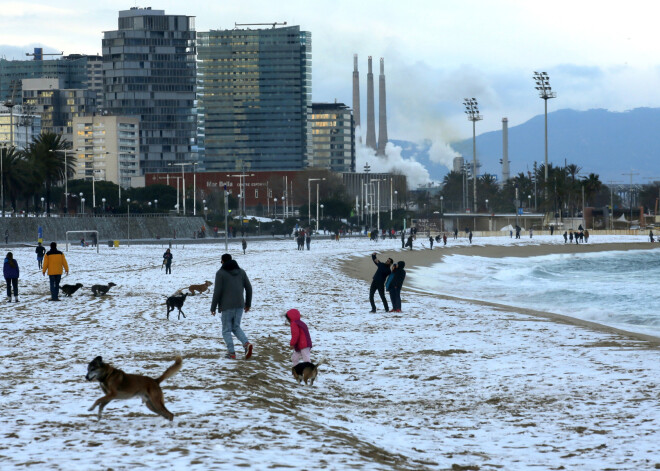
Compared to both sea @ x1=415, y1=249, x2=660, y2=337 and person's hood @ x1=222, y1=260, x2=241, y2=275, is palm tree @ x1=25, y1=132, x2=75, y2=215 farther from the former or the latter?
person's hood @ x1=222, y1=260, x2=241, y2=275

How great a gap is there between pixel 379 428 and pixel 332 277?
103 feet

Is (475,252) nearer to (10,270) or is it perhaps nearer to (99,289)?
(99,289)

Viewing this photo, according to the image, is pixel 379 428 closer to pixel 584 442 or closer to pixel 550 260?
pixel 584 442

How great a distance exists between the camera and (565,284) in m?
52.7

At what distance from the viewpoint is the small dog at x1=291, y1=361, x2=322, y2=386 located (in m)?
14.6

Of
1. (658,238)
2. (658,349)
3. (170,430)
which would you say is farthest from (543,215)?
(170,430)

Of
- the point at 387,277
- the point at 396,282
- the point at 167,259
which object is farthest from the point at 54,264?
the point at 167,259

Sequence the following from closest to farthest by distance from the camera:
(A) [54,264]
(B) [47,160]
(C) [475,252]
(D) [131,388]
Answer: (D) [131,388] < (A) [54,264] < (C) [475,252] < (B) [47,160]

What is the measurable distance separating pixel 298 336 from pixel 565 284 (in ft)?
133

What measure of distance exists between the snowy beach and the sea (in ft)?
26.4

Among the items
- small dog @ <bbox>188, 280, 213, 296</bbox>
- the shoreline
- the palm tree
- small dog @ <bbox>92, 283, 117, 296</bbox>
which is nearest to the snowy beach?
small dog @ <bbox>92, 283, 117, 296</bbox>

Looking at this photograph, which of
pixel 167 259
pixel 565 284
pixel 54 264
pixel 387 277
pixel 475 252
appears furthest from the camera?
pixel 475 252

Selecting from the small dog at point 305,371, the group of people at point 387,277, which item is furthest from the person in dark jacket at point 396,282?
the small dog at point 305,371

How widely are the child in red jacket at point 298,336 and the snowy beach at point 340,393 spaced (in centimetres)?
51
